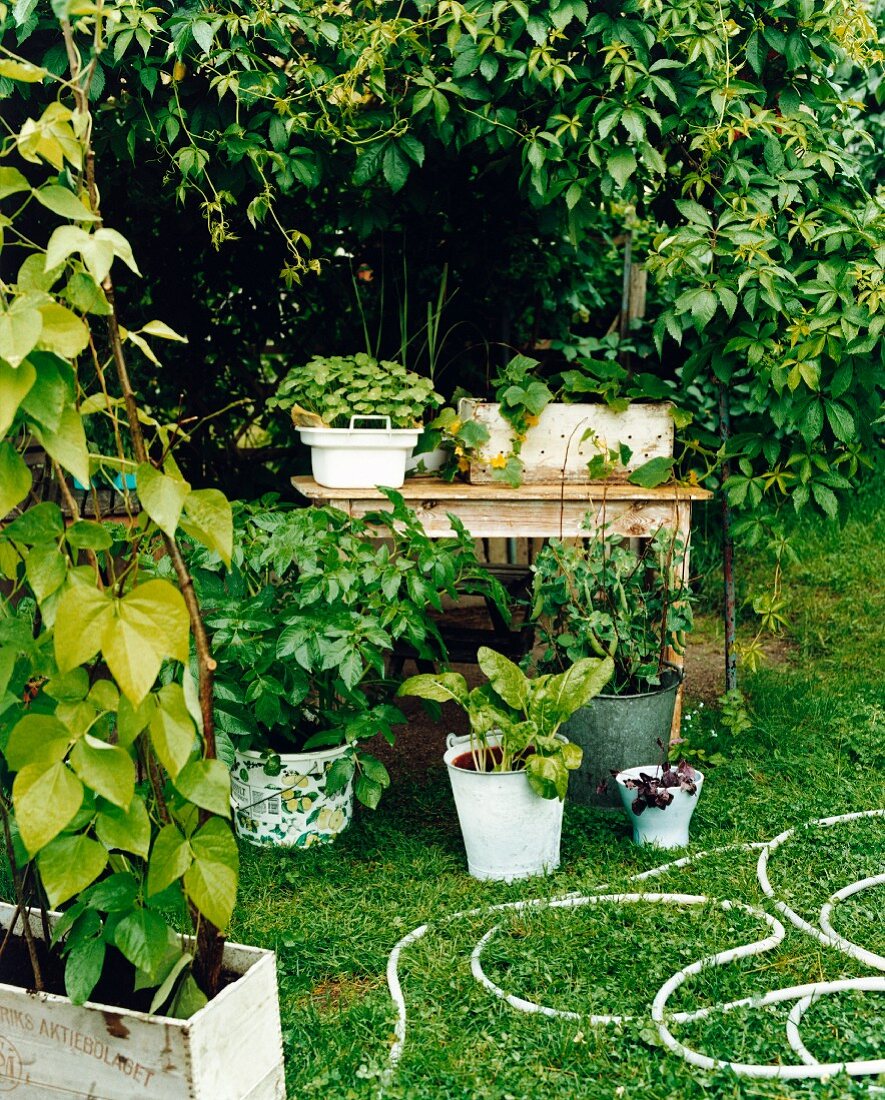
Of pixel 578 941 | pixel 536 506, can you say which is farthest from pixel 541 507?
pixel 578 941

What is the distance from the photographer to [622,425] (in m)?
3.46

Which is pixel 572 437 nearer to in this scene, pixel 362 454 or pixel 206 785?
pixel 362 454

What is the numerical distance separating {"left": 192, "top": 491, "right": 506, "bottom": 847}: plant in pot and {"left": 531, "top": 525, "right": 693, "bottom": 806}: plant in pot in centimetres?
25

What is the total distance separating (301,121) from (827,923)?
244cm

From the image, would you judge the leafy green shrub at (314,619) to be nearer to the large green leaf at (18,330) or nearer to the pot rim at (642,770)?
the pot rim at (642,770)

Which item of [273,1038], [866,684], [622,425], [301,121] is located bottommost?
[866,684]

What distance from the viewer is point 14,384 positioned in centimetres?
135

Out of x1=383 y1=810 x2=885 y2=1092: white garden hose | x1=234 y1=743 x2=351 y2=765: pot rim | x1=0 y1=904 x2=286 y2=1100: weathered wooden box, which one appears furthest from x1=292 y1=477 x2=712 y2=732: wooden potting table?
x1=0 y1=904 x2=286 y2=1100: weathered wooden box

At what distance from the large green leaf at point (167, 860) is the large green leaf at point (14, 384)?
2.03 feet

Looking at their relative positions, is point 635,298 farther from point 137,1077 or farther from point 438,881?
point 137,1077

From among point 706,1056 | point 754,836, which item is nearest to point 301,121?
point 754,836

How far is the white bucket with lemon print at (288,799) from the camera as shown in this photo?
9.49 feet

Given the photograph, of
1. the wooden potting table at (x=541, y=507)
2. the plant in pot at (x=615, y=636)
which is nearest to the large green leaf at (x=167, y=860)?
the plant in pot at (x=615, y=636)

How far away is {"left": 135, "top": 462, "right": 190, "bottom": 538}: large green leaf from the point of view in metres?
1.44
